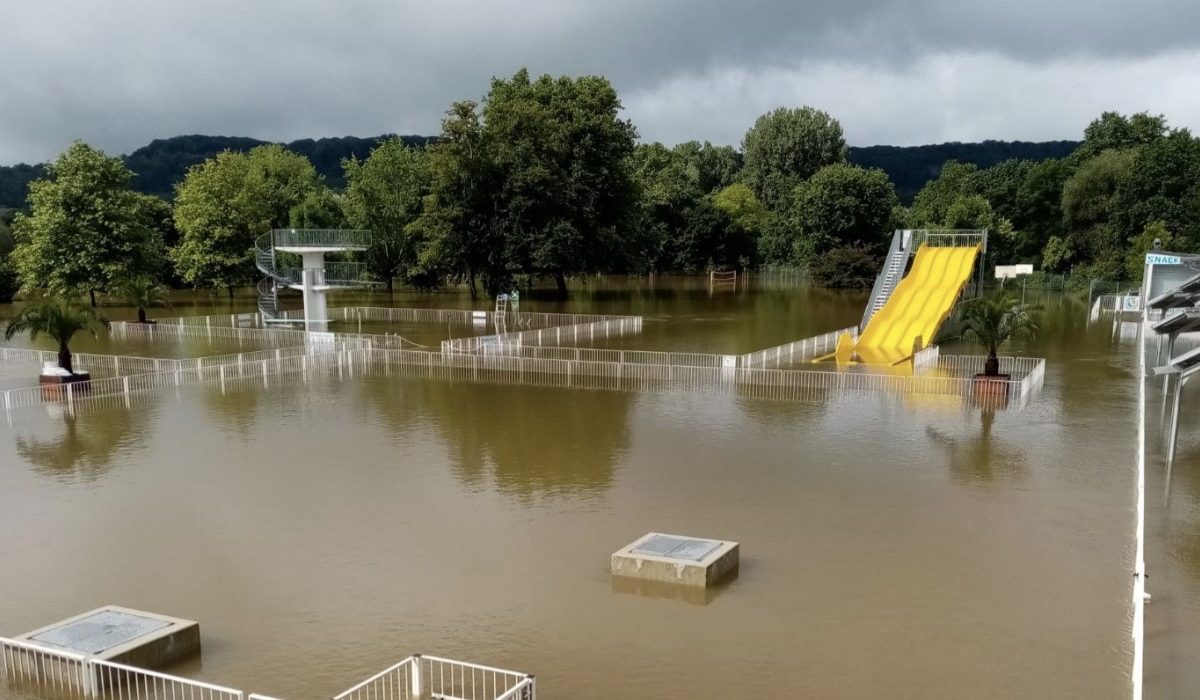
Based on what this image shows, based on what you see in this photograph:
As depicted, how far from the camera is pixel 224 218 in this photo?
64.8m

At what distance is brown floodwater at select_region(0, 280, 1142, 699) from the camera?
39.0ft

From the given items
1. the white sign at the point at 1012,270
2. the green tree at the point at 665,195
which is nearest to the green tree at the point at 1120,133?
the white sign at the point at 1012,270

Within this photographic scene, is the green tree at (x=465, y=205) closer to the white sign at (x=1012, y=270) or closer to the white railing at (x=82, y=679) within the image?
the white sign at (x=1012, y=270)

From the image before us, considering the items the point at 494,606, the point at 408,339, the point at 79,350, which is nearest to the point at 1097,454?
the point at 494,606

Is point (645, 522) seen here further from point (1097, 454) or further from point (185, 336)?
point (185, 336)

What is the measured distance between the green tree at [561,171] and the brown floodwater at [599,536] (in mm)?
30884

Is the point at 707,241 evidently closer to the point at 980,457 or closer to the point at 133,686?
the point at 980,457

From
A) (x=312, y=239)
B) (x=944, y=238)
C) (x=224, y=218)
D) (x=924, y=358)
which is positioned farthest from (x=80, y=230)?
(x=944, y=238)

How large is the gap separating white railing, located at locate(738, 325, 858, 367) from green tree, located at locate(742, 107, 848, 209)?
68977 millimetres

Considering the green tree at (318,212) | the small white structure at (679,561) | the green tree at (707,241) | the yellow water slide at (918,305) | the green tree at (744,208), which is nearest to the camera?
the small white structure at (679,561)

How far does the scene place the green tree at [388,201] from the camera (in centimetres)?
6988

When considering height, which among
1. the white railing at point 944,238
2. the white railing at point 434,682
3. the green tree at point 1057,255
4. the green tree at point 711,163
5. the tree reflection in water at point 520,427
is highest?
the green tree at point 711,163

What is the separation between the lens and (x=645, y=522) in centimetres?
1712

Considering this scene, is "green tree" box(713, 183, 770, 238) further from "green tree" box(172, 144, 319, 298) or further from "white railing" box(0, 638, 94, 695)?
"white railing" box(0, 638, 94, 695)
